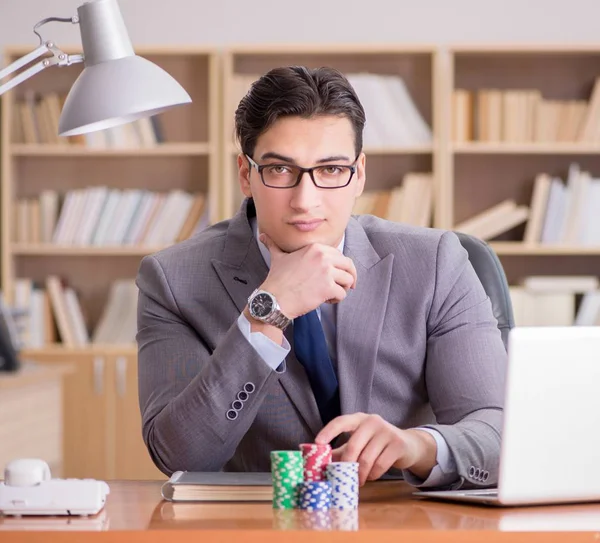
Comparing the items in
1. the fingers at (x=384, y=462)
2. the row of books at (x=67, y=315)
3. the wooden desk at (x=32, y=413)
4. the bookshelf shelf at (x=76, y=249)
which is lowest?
the wooden desk at (x=32, y=413)

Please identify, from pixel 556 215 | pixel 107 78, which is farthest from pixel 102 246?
pixel 107 78

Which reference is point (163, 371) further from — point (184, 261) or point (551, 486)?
point (551, 486)

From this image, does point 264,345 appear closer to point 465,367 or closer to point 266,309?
point 266,309

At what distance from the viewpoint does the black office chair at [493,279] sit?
1953 millimetres

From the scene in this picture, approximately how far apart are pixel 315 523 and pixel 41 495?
0.34 metres

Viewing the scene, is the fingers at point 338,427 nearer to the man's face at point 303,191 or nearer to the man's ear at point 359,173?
the man's face at point 303,191

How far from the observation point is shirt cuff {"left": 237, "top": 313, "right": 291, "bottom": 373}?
1.50 meters

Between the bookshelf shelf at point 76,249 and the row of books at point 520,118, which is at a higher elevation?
the row of books at point 520,118

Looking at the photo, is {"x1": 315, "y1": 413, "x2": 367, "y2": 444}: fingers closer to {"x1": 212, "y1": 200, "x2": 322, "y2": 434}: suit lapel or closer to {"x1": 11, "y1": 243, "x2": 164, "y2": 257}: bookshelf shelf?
{"x1": 212, "y1": 200, "x2": 322, "y2": 434}: suit lapel

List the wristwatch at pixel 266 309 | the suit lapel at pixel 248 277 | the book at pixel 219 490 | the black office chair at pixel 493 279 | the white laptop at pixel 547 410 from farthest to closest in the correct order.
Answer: the black office chair at pixel 493 279, the suit lapel at pixel 248 277, the wristwatch at pixel 266 309, the book at pixel 219 490, the white laptop at pixel 547 410

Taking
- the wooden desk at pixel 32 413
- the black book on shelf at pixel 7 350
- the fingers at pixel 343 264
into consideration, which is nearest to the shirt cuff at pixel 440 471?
the fingers at pixel 343 264

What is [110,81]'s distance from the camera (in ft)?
4.50

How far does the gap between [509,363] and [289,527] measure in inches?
13.0

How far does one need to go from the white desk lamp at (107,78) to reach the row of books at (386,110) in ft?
9.31
